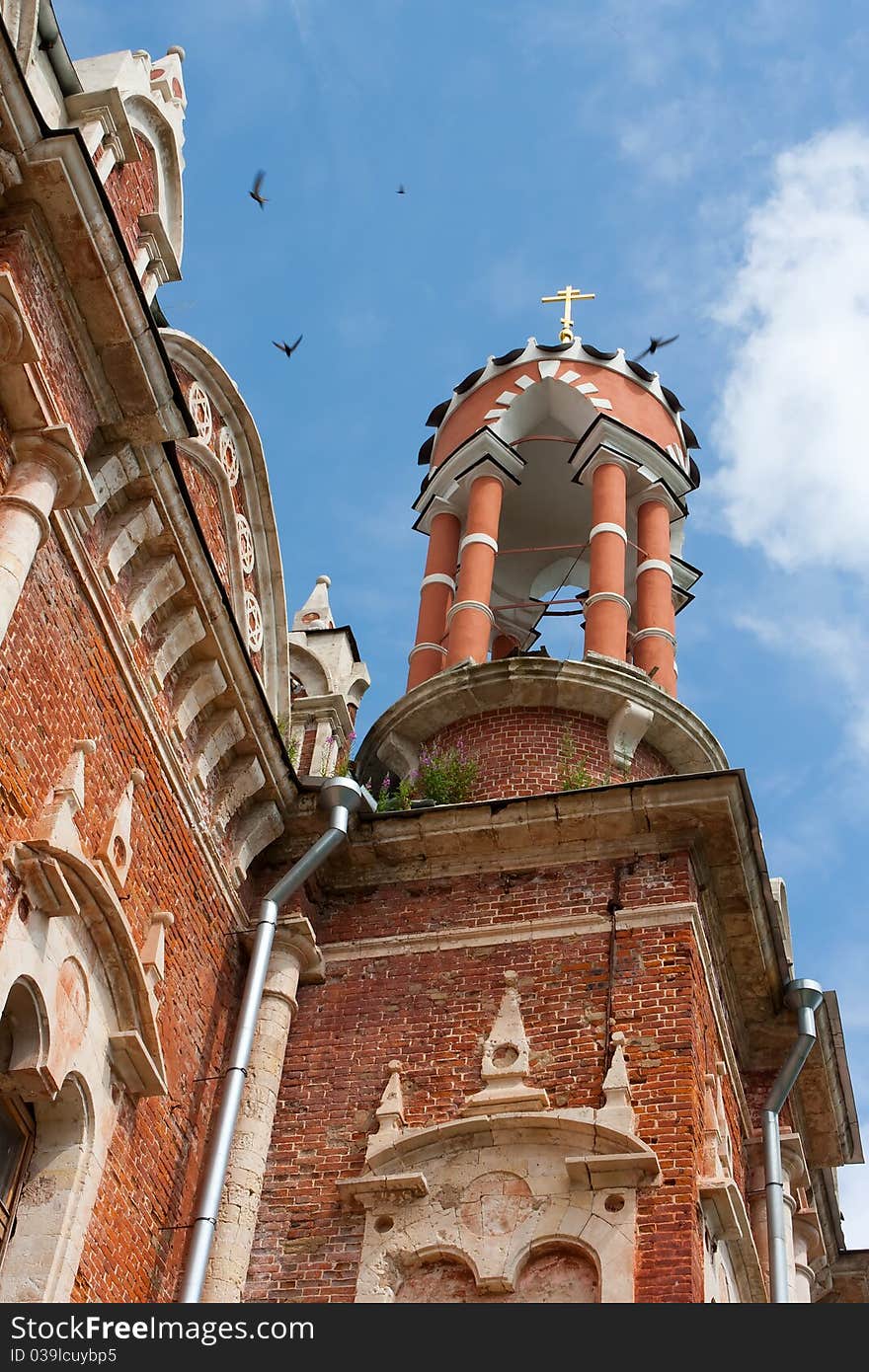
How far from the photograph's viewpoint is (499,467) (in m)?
18.2

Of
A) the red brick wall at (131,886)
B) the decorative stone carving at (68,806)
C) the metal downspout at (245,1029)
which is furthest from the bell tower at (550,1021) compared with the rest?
the decorative stone carving at (68,806)

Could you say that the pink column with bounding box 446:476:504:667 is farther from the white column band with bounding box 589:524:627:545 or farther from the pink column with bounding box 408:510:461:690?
the white column band with bounding box 589:524:627:545

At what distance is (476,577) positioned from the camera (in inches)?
664

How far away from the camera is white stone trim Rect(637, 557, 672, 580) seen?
17.8 metres

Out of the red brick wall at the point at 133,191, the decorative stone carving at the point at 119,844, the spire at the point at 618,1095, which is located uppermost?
the red brick wall at the point at 133,191

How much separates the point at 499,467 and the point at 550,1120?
29.4 feet

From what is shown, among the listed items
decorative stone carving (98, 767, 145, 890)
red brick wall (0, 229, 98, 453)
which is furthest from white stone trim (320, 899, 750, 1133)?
red brick wall (0, 229, 98, 453)

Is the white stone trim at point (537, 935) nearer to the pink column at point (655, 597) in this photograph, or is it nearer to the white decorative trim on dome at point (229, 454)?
the white decorative trim on dome at point (229, 454)

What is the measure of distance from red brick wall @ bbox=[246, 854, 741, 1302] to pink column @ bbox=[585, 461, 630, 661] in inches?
156

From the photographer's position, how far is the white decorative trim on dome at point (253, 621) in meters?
13.9

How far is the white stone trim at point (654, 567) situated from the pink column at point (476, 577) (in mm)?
1592

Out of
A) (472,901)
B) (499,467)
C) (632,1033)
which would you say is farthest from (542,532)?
(632,1033)

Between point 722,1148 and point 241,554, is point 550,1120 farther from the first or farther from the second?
point 241,554
